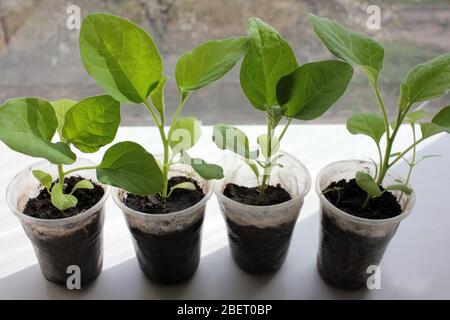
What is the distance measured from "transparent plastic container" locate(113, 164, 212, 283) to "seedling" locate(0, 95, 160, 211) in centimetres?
7

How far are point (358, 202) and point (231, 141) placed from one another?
20cm

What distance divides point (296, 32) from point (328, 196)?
31.5 inches

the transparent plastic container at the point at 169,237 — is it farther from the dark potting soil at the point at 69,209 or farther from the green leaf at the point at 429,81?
the green leaf at the point at 429,81

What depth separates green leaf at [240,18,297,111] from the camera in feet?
1.94

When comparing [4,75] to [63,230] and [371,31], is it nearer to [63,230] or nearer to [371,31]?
[63,230]

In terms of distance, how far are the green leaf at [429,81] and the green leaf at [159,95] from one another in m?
0.30

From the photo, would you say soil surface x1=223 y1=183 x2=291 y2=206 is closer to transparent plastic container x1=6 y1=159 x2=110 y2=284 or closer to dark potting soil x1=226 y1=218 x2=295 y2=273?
dark potting soil x1=226 y1=218 x2=295 y2=273

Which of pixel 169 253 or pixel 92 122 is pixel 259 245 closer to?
pixel 169 253

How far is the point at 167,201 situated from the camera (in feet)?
2.23

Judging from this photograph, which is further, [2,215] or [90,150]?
[2,215]

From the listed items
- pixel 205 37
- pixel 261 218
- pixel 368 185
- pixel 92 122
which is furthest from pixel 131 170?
pixel 205 37

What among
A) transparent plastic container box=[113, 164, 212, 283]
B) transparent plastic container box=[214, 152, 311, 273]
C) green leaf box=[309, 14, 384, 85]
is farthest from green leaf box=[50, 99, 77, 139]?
green leaf box=[309, 14, 384, 85]

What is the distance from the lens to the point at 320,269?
73 centimetres
